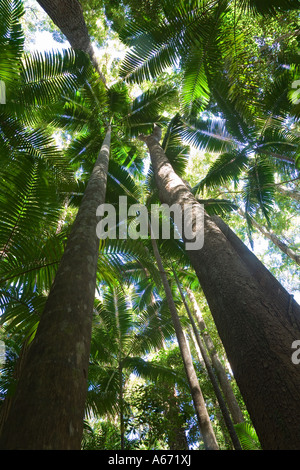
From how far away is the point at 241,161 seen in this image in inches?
254

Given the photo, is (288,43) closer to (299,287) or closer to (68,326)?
(68,326)

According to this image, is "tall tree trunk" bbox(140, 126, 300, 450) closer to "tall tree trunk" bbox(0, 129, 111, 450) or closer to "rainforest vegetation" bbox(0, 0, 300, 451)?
"rainforest vegetation" bbox(0, 0, 300, 451)

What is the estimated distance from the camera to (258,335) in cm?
173

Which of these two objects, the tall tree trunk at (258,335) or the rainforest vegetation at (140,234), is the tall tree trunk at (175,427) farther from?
the tall tree trunk at (258,335)

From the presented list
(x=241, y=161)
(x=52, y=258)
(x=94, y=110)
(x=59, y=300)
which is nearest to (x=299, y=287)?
(x=241, y=161)

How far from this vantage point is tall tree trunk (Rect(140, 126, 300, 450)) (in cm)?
138

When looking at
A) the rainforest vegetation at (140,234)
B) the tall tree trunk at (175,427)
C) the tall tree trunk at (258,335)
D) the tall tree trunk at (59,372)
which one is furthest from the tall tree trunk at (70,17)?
the tall tree trunk at (175,427)

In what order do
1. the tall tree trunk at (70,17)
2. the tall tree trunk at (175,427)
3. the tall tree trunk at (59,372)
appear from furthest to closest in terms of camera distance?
1. the tall tree trunk at (70,17)
2. the tall tree trunk at (175,427)
3. the tall tree trunk at (59,372)

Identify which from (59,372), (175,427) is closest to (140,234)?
(175,427)

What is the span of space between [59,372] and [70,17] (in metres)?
7.48

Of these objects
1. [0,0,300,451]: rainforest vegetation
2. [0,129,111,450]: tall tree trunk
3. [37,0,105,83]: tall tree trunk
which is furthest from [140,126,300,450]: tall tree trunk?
[37,0,105,83]: tall tree trunk

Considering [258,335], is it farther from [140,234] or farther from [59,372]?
[140,234]

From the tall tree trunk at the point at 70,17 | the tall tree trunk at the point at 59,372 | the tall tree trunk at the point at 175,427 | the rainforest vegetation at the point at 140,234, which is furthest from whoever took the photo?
the tall tree trunk at the point at 70,17

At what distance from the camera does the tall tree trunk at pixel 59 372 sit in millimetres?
865
